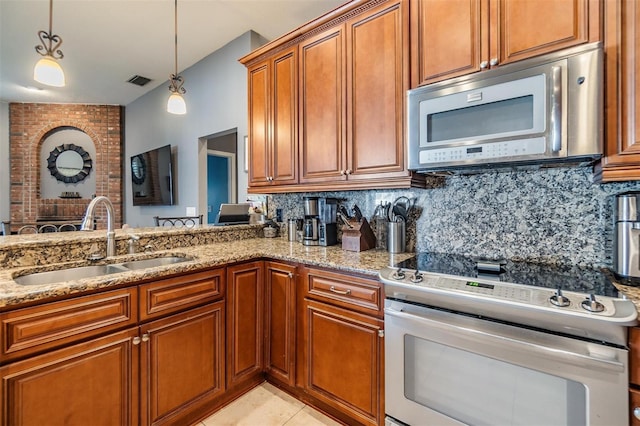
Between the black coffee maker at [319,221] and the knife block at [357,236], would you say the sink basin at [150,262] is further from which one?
the knife block at [357,236]

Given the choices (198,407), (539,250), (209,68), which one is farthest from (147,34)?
(539,250)

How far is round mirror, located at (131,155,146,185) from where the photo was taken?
201 inches

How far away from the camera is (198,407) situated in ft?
5.41

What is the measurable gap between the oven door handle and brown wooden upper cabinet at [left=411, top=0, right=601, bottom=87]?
1176 millimetres

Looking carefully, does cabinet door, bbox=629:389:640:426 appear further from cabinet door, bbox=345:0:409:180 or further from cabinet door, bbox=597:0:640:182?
cabinet door, bbox=345:0:409:180

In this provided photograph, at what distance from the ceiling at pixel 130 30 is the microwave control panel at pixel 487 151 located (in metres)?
1.90

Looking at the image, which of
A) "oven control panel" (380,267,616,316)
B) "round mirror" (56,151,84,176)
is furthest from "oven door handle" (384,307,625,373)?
"round mirror" (56,151,84,176)

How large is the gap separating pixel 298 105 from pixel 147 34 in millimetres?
2548

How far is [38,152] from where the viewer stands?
584cm

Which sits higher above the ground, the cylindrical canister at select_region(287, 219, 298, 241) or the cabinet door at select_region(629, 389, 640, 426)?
the cylindrical canister at select_region(287, 219, 298, 241)

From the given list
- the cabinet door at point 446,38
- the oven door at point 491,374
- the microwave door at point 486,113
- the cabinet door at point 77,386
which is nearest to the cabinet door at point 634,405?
the oven door at point 491,374

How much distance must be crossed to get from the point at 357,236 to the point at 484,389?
103cm

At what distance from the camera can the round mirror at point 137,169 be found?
16.8ft

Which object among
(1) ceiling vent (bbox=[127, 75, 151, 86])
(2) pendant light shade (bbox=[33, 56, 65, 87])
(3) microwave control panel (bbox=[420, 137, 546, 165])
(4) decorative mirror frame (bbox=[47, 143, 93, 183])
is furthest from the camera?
(4) decorative mirror frame (bbox=[47, 143, 93, 183])
